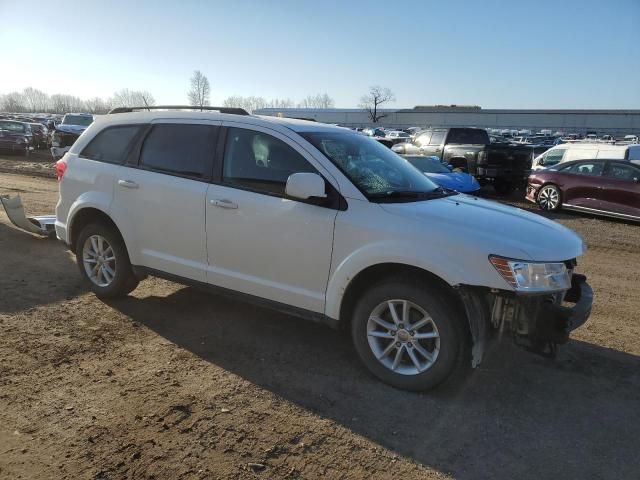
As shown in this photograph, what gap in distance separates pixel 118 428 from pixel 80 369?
93cm

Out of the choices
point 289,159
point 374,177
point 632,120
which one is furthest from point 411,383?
point 632,120

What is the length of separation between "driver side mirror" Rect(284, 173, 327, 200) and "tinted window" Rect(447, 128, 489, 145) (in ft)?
46.8

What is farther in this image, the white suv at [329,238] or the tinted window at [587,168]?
the tinted window at [587,168]

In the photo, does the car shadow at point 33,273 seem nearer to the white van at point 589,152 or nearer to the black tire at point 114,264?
the black tire at point 114,264

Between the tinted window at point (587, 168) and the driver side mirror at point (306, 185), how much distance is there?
417 inches

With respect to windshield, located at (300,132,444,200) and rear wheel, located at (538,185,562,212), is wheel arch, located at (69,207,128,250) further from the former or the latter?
rear wheel, located at (538,185,562,212)

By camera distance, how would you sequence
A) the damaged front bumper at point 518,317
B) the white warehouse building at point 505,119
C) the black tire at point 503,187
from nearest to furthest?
the damaged front bumper at point 518,317
the black tire at point 503,187
the white warehouse building at point 505,119

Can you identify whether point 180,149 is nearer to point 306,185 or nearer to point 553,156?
point 306,185

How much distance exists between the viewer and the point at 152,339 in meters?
4.32

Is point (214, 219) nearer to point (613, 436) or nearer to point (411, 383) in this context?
point (411, 383)

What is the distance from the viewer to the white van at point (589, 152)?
13.5m

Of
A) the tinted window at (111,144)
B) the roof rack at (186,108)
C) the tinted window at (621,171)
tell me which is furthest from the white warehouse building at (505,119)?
the tinted window at (111,144)

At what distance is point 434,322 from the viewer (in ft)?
11.2

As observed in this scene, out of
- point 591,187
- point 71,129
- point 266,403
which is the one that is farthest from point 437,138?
point 266,403
